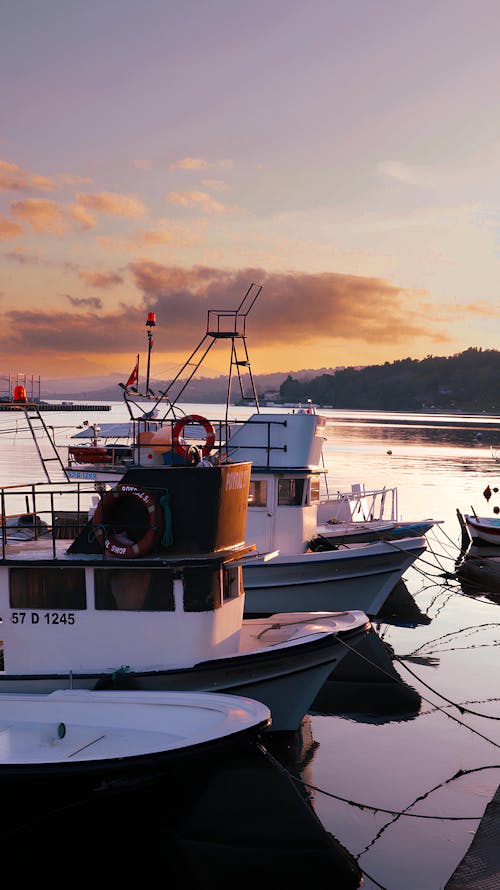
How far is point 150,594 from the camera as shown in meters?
13.4

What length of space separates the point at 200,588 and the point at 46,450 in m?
128

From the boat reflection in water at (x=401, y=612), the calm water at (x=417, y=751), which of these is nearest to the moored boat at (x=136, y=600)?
the calm water at (x=417, y=751)

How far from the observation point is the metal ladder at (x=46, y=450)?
48.9 feet

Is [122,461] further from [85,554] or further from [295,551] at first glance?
[85,554]

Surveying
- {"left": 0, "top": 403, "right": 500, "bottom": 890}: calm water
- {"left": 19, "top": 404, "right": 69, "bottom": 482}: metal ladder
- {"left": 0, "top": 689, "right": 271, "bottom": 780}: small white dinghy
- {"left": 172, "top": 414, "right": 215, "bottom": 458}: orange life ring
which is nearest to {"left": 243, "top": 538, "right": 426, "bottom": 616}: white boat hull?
{"left": 0, "top": 403, "right": 500, "bottom": 890}: calm water

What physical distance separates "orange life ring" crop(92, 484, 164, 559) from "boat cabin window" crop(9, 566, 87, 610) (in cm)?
72

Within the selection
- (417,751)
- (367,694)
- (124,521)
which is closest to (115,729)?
(124,521)

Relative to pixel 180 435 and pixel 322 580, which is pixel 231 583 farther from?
pixel 322 580

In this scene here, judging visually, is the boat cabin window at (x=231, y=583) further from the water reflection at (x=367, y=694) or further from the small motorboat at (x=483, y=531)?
the small motorboat at (x=483, y=531)

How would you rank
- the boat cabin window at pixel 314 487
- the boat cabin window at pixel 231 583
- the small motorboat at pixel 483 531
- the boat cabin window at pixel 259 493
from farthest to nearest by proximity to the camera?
1. the small motorboat at pixel 483 531
2. the boat cabin window at pixel 314 487
3. the boat cabin window at pixel 259 493
4. the boat cabin window at pixel 231 583

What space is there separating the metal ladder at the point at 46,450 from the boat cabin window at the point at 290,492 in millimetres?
6478

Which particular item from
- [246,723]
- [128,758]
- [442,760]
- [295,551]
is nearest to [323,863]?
[246,723]

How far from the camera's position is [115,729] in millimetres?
11930

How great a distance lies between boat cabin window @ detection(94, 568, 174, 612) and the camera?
13.4 m
